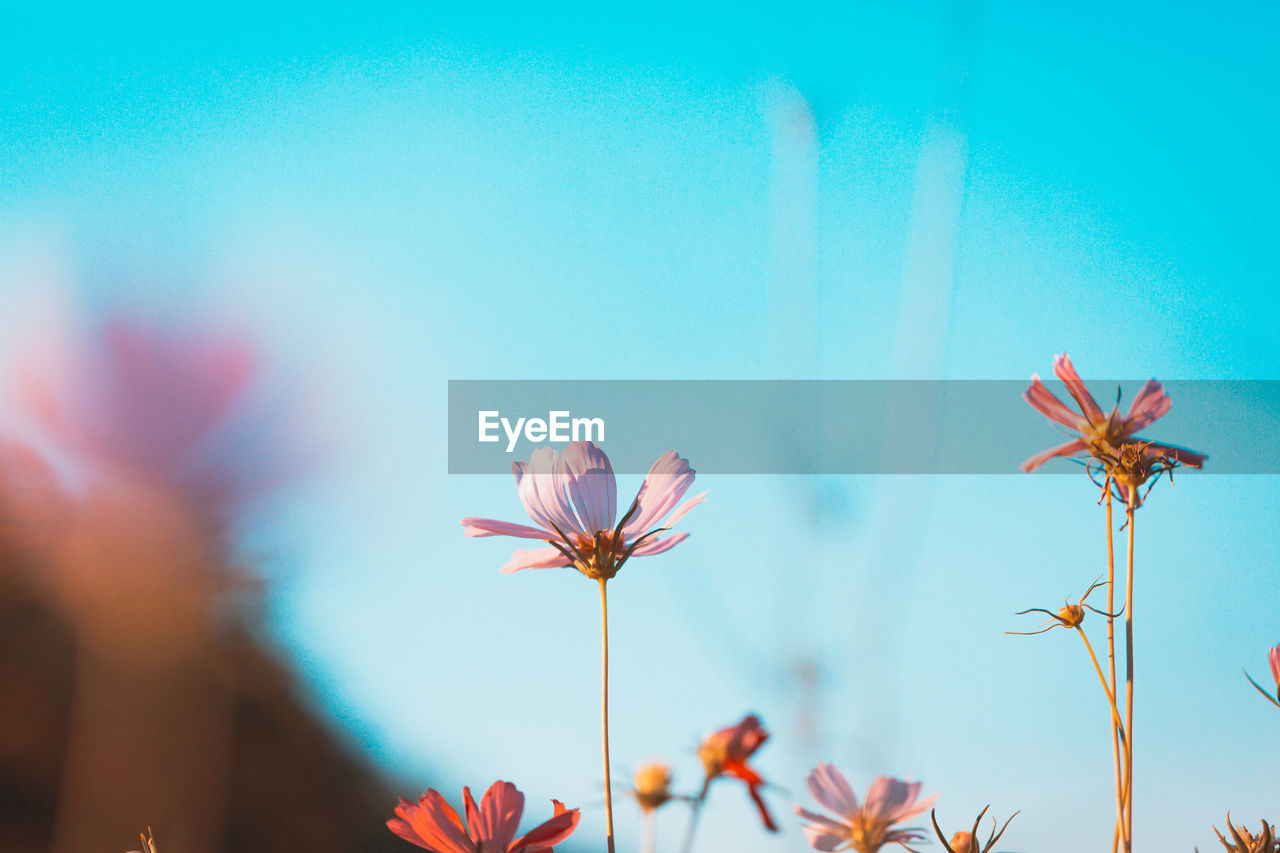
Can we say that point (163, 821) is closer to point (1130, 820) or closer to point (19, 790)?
point (1130, 820)

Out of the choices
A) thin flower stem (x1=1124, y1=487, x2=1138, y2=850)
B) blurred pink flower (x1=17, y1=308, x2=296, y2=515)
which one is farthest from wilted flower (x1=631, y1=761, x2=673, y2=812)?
blurred pink flower (x1=17, y1=308, x2=296, y2=515)

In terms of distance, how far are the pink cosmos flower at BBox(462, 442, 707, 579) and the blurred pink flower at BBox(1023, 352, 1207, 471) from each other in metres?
0.14

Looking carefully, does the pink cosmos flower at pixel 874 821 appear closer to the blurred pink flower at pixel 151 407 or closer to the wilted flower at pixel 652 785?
the wilted flower at pixel 652 785

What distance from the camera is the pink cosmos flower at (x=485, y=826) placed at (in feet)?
0.84

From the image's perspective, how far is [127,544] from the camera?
0.70 meters

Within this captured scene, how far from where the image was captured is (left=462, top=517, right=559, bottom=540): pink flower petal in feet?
1.01

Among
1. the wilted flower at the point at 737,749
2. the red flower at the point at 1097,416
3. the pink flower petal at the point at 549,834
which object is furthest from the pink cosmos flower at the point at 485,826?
the red flower at the point at 1097,416

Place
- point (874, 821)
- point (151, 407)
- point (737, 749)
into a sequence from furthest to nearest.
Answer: point (151, 407) < point (874, 821) < point (737, 749)

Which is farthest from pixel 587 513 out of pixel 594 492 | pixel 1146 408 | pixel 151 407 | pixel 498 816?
pixel 151 407

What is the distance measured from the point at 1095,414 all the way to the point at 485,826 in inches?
10.4

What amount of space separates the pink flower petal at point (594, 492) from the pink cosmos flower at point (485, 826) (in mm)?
102

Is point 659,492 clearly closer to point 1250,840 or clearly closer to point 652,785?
point 652,785

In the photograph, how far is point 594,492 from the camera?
33cm

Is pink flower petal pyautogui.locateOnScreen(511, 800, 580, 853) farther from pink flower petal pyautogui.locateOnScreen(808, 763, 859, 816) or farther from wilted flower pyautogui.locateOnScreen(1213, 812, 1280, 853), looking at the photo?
wilted flower pyautogui.locateOnScreen(1213, 812, 1280, 853)
